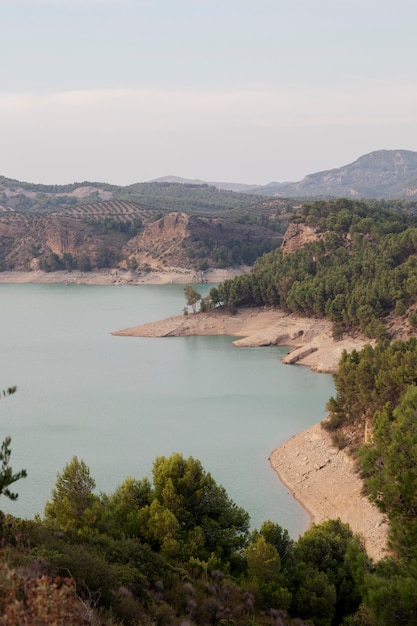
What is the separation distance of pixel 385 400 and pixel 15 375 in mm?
23794

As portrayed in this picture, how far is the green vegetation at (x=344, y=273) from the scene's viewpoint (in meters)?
44.2

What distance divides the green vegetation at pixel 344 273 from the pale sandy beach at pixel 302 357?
1.20 meters

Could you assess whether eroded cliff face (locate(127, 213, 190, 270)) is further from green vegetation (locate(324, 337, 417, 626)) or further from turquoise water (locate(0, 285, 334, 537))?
green vegetation (locate(324, 337, 417, 626))

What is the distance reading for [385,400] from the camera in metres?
23.8

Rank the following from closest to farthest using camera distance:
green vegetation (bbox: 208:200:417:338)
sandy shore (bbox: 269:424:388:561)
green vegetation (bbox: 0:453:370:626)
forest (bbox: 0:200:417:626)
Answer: forest (bbox: 0:200:417:626) < green vegetation (bbox: 0:453:370:626) < sandy shore (bbox: 269:424:388:561) < green vegetation (bbox: 208:200:417:338)

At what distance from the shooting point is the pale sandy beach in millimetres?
20203

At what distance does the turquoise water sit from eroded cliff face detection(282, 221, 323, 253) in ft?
50.3

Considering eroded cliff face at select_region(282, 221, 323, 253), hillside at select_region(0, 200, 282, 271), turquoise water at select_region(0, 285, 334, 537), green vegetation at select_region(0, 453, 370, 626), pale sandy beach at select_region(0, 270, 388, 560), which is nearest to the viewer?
green vegetation at select_region(0, 453, 370, 626)

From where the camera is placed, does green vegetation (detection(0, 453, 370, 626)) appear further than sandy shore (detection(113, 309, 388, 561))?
No

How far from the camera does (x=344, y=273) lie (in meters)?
51.9

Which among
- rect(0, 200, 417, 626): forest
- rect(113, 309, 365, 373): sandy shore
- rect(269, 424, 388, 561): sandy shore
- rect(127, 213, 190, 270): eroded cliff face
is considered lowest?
rect(269, 424, 388, 561): sandy shore

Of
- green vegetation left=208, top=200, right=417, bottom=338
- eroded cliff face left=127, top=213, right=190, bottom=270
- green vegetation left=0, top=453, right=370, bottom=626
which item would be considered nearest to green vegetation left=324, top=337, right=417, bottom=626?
green vegetation left=0, top=453, right=370, bottom=626

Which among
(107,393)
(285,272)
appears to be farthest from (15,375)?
(285,272)

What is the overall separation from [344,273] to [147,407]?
2327 centimetres
